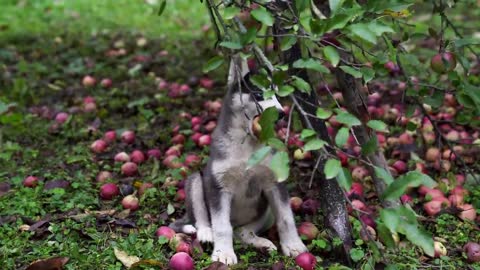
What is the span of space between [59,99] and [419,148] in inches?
143

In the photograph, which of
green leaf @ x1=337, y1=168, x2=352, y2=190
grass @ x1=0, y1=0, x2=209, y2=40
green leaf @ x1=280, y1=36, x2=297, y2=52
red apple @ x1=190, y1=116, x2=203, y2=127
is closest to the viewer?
green leaf @ x1=337, y1=168, x2=352, y2=190

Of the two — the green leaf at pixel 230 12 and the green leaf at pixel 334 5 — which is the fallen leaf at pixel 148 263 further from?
the green leaf at pixel 334 5

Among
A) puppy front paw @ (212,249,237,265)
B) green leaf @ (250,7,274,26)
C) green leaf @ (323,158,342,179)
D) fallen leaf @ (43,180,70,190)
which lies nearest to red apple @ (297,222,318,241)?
puppy front paw @ (212,249,237,265)

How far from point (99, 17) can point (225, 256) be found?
260 inches

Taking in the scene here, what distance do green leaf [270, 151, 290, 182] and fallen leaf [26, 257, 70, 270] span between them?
1623mm

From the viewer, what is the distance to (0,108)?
368cm

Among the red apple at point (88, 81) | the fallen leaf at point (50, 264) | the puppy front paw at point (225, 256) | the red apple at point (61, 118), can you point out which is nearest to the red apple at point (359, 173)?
the puppy front paw at point (225, 256)

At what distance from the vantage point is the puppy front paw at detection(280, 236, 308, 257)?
3881 millimetres

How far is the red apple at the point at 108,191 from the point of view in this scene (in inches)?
182

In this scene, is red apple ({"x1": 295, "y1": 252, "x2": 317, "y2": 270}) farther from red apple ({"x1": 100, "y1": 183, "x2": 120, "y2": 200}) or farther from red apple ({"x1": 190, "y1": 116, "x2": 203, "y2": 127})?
red apple ({"x1": 190, "y1": 116, "x2": 203, "y2": 127})

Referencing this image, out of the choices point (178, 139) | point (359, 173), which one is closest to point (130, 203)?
point (178, 139)

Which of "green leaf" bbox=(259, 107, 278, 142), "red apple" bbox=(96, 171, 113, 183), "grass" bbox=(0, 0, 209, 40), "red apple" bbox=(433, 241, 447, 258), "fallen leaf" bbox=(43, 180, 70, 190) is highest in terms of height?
"green leaf" bbox=(259, 107, 278, 142)

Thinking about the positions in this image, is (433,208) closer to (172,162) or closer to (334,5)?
(172,162)

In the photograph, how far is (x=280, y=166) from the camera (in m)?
2.51
